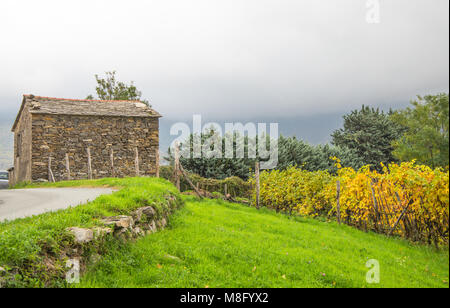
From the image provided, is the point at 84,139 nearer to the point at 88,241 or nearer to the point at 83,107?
the point at 83,107

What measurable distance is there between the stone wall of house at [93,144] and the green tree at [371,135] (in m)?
17.1

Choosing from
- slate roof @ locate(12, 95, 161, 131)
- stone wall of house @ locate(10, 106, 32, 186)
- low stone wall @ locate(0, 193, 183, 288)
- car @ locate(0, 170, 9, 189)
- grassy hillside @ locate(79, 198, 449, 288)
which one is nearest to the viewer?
low stone wall @ locate(0, 193, 183, 288)

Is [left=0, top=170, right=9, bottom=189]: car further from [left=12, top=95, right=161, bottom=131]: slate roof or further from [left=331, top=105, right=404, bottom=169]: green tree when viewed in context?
[left=331, top=105, right=404, bottom=169]: green tree

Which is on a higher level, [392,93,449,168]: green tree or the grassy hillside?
[392,93,449,168]: green tree

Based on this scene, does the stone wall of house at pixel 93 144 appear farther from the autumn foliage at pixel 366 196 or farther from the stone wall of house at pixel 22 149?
the autumn foliage at pixel 366 196

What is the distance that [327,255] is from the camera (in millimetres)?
6516

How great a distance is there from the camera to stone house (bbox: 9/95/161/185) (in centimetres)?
1770

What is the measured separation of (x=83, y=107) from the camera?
764 inches

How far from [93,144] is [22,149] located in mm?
6236

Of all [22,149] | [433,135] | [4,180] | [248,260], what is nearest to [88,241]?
[248,260]

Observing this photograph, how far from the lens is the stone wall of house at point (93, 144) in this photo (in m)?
17.8

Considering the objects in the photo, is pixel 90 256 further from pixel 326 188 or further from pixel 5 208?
pixel 326 188

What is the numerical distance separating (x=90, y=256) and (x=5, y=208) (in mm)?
4377

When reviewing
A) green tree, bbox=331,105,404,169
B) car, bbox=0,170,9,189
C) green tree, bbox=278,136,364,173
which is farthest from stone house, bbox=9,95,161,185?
green tree, bbox=331,105,404,169
